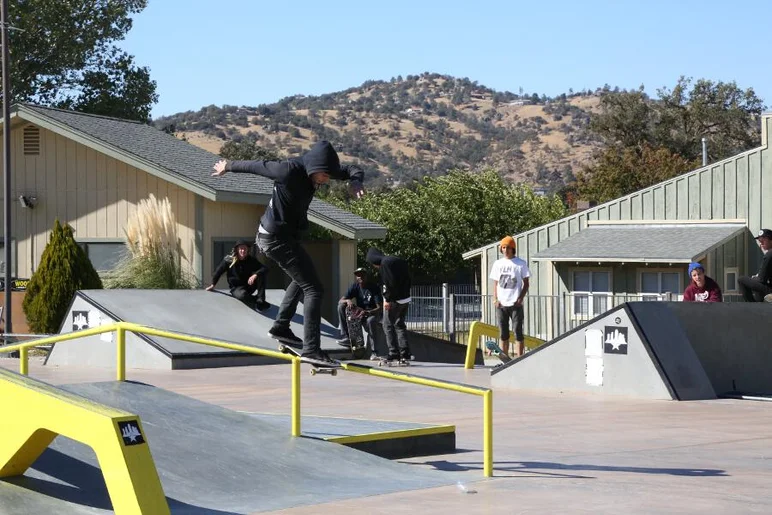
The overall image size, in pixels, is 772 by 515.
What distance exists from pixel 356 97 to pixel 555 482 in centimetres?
18073

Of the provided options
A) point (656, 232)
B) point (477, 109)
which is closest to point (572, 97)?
point (477, 109)

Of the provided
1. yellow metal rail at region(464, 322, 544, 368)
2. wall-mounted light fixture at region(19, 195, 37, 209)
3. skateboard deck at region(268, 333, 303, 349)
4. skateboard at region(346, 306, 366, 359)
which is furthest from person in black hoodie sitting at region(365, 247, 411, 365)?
wall-mounted light fixture at region(19, 195, 37, 209)

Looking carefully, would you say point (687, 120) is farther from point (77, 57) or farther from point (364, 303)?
point (364, 303)

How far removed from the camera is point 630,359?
47.4 feet

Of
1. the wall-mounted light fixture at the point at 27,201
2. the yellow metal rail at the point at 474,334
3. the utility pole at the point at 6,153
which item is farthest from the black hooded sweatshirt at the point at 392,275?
the wall-mounted light fixture at the point at 27,201

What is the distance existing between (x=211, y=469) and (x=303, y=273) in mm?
2282

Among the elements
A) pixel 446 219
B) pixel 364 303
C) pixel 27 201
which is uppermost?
pixel 446 219

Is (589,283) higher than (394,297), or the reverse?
(589,283)

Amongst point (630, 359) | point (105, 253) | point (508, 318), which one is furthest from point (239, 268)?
point (630, 359)

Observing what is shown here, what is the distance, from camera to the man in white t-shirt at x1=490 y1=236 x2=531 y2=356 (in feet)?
53.0

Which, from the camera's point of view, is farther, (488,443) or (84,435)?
(488,443)

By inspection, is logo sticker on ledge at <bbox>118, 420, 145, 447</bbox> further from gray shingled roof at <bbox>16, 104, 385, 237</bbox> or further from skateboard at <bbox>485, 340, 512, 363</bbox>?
gray shingled roof at <bbox>16, 104, 385, 237</bbox>

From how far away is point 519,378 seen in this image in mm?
15500

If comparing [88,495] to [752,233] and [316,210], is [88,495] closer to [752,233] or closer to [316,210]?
[316,210]
